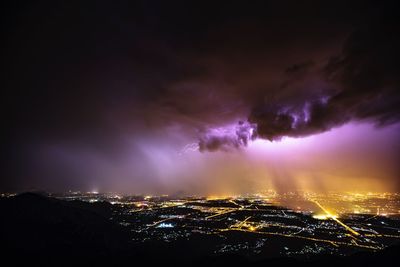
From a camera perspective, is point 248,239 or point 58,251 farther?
point 248,239

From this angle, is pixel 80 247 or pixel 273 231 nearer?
pixel 80 247

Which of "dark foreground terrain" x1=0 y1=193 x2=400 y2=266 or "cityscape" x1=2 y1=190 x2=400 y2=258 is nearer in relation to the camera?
"dark foreground terrain" x1=0 y1=193 x2=400 y2=266

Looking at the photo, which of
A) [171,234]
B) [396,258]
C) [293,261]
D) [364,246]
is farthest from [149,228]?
[396,258]

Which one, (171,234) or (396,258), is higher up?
(396,258)

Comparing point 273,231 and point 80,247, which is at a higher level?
point 273,231

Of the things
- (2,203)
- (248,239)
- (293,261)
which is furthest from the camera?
(248,239)

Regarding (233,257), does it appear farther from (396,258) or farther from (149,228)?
(149,228)

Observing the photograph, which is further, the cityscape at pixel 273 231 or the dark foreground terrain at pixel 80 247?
the cityscape at pixel 273 231

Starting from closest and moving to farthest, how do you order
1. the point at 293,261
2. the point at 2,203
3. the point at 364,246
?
the point at 293,261 → the point at 2,203 → the point at 364,246
